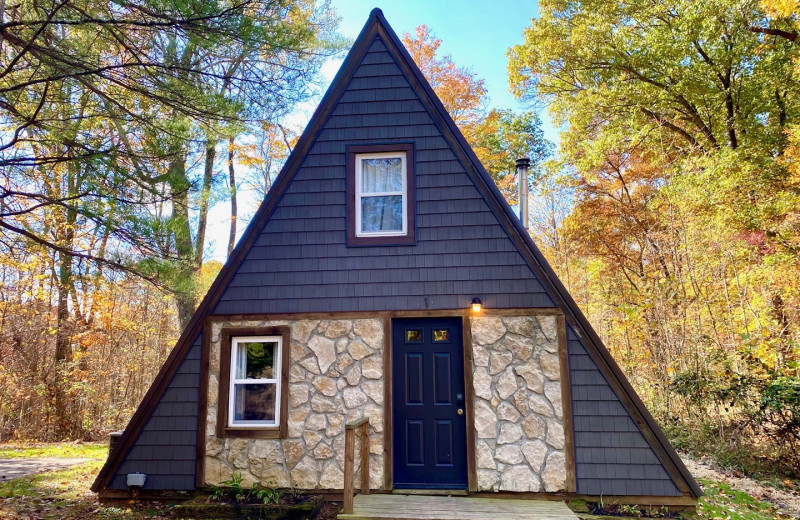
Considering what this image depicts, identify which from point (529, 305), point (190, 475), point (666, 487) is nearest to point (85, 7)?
point (190, 475)

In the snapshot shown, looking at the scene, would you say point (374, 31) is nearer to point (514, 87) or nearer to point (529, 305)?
point (529, 305)

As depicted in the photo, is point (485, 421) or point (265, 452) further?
point (265, 452)

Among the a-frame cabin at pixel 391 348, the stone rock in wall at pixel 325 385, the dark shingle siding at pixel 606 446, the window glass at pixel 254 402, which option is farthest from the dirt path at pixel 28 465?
the dark shingle siding at pixel 606 446

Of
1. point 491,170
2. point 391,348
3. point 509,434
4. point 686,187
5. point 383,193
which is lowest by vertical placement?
point 509,434

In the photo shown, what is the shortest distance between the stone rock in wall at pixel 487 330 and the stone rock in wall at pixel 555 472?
1.47 m

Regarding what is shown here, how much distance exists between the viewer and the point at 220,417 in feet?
20.4

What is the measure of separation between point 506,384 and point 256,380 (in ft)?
10.3

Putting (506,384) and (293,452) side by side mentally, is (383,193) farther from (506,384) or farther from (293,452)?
(293,452)

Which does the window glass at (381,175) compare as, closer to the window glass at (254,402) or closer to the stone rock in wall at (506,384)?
the stone rock in wall at (506,384)

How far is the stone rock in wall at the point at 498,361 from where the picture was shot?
603 centimetres

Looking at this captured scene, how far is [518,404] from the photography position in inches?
233

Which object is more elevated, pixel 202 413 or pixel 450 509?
pixel 202 413

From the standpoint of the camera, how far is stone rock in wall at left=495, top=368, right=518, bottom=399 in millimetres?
5961

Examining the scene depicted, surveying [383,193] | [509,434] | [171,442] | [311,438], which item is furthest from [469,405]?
[171,442]
